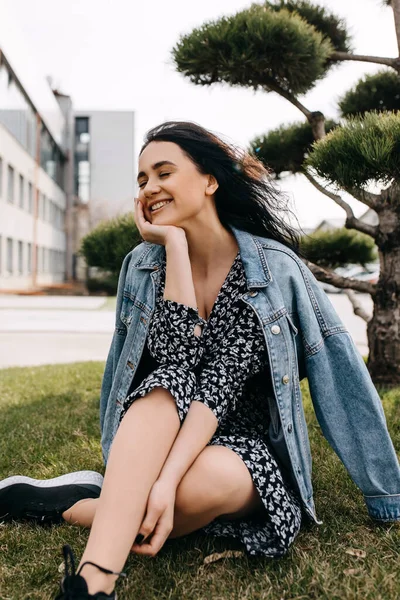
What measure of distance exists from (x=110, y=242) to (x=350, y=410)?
3.22m

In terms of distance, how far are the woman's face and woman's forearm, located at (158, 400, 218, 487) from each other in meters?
0.73

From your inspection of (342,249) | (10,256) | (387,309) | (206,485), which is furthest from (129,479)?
(10,256)

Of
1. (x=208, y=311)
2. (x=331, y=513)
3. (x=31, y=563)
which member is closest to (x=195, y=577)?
(x=31, y=563)

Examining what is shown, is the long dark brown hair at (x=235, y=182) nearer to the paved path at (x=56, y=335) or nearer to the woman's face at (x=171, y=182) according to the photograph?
the woman's face at (x=171, y=182)

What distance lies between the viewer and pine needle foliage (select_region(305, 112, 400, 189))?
2.90 metres

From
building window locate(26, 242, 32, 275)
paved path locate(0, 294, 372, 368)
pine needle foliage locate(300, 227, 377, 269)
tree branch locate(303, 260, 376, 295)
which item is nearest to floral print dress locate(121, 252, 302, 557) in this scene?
tree branch locate(303, 260, 376, 295)

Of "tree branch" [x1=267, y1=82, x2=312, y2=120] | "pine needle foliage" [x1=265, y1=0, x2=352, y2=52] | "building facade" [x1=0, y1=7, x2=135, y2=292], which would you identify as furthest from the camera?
"building facade" [x1=0, y1=7, x2=135, y2=292]

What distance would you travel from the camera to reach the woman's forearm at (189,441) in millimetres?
1589

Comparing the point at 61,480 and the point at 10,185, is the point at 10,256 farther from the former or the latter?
the point at 61,480

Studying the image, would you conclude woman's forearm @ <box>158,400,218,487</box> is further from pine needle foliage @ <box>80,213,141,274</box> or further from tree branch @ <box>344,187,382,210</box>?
pine needle foliage @ <box>80,213,141,274</box>

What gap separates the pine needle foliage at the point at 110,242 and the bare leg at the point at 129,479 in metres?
2.75

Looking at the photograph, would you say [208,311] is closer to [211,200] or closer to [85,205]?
[211,200]

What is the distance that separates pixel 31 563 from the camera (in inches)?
68.7

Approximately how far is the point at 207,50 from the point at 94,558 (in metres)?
Answer: 3.51
